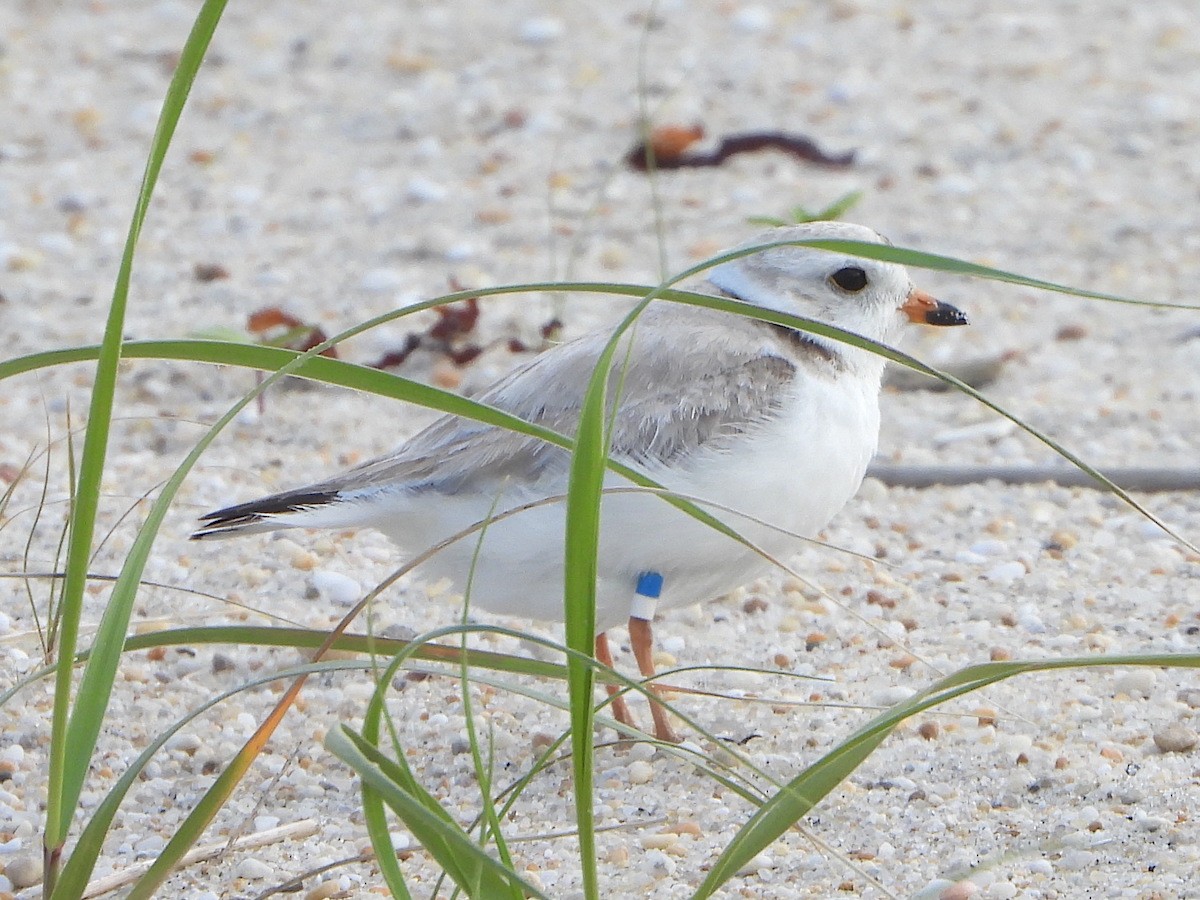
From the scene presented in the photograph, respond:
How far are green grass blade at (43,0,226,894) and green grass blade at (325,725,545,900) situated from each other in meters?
0.32

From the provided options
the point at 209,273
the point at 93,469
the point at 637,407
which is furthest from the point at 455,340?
the point at 93,469

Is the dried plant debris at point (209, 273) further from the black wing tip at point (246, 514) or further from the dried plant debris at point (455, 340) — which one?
the black wing tip at point (246, 514)

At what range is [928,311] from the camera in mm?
3598

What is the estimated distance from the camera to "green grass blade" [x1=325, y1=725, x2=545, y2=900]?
1721 millimetres

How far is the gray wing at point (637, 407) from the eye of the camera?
2998mm

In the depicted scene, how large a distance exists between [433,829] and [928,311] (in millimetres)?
2150

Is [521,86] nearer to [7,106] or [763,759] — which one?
[7,106]

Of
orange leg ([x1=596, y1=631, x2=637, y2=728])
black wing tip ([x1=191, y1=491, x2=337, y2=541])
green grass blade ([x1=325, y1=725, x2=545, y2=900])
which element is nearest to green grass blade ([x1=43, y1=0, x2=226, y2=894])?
green grass blade ([x1=325, y1=725, x2=545, y2=900])

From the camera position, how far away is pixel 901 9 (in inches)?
299

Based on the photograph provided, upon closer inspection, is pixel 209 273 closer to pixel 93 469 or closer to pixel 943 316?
pixel 943 316

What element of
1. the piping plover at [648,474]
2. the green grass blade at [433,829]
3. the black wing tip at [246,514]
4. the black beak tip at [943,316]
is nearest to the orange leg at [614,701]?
the piping plover at [648,474]

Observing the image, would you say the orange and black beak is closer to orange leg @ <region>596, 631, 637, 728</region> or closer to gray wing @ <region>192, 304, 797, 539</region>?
gray wing @ <region>192, 304, 797, 539</region>

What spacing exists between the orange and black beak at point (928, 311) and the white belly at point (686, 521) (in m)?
0.54

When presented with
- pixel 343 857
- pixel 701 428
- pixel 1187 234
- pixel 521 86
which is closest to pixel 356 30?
pixel 521 86
